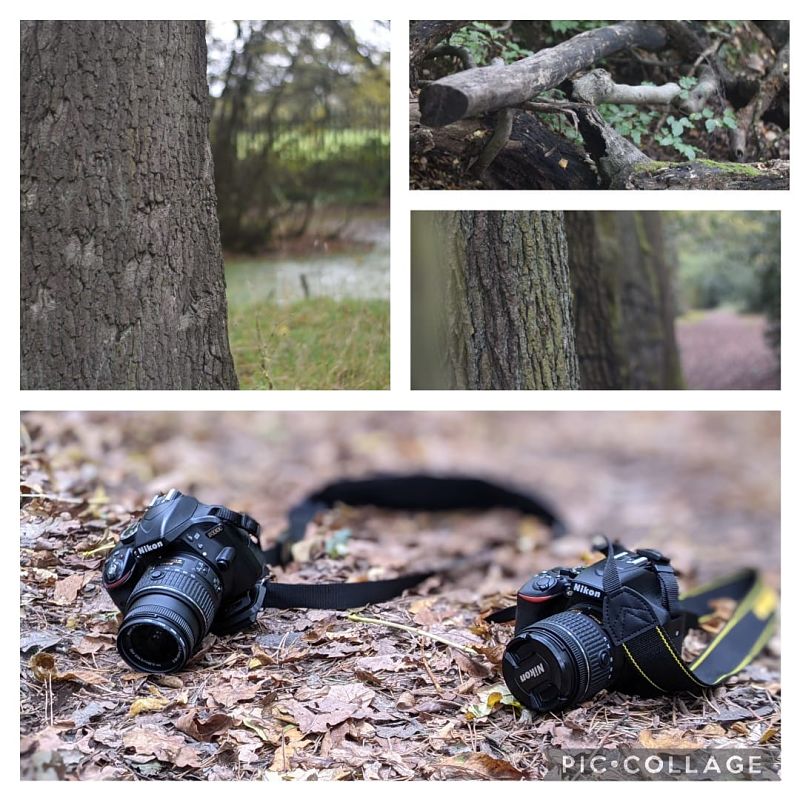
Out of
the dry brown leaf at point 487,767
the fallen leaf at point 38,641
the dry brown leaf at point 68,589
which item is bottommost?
the dry brown leaf at point 487,767

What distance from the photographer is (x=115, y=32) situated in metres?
2.77

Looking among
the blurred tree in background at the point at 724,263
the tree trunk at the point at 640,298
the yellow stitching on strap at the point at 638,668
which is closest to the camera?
the yellow stitching on strap at the point at 638,668

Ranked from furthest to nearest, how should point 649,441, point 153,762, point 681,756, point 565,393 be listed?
point 649,441, point 565,393, point 681,756, point 153,762

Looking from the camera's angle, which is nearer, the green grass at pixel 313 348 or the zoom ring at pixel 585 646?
the zoom ring at pixel 585 646

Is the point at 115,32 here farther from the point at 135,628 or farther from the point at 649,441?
the point at 649,441

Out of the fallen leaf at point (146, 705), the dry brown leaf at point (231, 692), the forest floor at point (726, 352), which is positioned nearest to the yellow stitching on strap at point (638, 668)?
the dry brown leaf at point (231, 692)

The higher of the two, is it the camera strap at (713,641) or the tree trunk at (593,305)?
the tree trunk at (593,305)

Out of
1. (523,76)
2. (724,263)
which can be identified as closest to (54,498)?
(523,76)

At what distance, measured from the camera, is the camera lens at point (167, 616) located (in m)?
2.27

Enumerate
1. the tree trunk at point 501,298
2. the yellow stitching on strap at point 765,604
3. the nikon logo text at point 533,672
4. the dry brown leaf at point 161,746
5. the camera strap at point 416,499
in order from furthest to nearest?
the camera strap at point 416,499 < the yellow stitching on strap at point 765,604 < the tree trunk at point 501,298 < the nikon logo text at point 533,672 < the dry brown leaf at point 161,746

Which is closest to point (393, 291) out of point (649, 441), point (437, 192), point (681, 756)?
point (437, 192)

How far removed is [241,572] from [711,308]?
4800mm

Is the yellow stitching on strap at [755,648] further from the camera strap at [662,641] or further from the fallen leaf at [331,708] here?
the fallen leaf at [331,708]

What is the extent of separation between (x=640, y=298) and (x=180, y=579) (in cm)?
342
